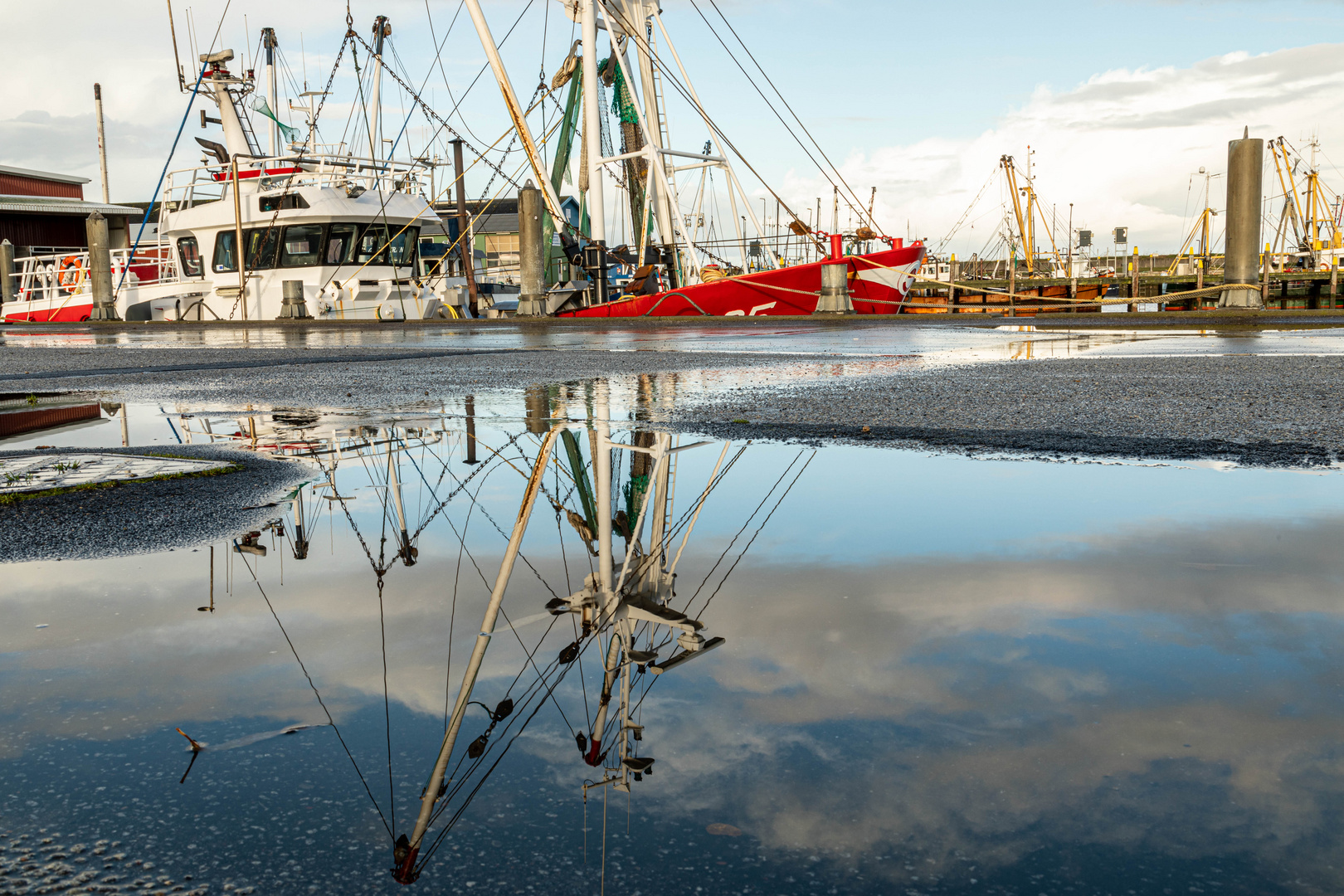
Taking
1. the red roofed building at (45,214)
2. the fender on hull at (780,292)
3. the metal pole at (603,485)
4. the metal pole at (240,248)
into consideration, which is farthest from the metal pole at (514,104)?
the red roofed building at (45,214)

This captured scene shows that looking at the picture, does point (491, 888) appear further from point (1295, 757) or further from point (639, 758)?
point (1295, 757)

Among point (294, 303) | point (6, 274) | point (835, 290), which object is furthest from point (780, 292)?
point (6, 274)

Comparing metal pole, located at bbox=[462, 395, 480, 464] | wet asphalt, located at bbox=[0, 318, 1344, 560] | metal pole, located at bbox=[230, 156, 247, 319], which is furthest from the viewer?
metal pole, located at bbox=[230, 156, 247, 319]

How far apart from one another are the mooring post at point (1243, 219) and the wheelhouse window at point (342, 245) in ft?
64.4

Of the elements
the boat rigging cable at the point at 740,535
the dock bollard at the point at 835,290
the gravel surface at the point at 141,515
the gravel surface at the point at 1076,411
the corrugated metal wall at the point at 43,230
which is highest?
the corrugated metal wall at the point at 43,230

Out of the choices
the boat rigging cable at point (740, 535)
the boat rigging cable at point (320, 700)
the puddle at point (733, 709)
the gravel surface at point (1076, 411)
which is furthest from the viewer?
the gravel surface at point (1076, 411)

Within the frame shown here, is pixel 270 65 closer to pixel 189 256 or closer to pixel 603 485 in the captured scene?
pixel 189 256

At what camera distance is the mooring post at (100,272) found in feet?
98.1

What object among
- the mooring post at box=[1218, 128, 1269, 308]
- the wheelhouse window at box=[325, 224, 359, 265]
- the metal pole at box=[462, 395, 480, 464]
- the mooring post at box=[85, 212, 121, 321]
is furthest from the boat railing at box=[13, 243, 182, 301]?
the metal pole at box=[462, 395, 480, 464]

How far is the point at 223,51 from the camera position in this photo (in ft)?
94.5

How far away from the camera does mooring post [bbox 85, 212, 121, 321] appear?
29.9 m

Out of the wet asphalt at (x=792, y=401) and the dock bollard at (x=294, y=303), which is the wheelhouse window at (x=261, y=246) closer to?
the dock bollard at (x=294, y=303)

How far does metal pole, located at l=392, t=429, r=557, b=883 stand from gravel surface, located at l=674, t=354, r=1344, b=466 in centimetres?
213

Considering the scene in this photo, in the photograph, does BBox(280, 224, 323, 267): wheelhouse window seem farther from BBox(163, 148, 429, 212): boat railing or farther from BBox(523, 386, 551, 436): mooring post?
BBox(523, 386, 551, 436): mooring post
